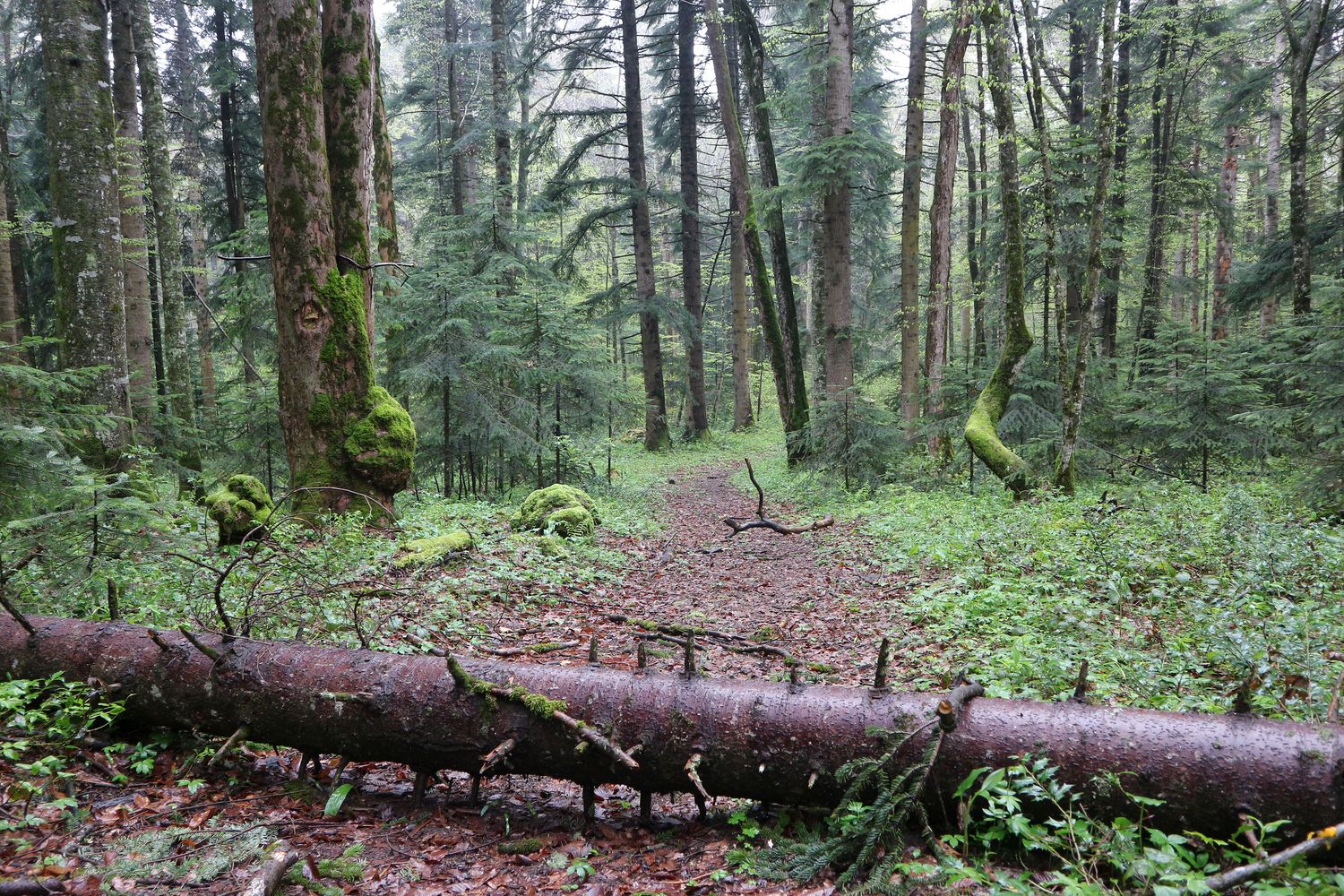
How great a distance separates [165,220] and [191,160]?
4.95 m

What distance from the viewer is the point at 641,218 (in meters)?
19.4

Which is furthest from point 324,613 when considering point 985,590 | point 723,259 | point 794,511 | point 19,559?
point 723,259

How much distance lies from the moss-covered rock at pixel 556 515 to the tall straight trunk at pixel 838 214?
19.3 ft

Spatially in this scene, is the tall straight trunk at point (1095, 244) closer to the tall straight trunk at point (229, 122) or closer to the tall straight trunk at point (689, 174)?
the tall straight trunk at point (689, 174)

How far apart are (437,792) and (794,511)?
8.82 meters

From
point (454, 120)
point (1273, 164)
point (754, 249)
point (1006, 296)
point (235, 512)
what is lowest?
point (235, 512)

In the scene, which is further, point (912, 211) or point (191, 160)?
point (191, 160)

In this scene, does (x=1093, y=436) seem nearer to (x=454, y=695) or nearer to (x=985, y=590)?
(x=985, y=590)

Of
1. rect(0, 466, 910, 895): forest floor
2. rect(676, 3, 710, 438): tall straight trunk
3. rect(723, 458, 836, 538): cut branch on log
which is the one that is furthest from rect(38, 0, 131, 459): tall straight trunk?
rect(676, 3, 710, 438): tall straight trunk

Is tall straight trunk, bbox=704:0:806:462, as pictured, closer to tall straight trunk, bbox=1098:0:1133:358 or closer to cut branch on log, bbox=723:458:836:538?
cut branch on log, bbox=723:458:836:538

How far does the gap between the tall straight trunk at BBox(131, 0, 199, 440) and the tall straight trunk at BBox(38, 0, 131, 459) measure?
6250 mm

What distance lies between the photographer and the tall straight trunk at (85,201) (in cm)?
653

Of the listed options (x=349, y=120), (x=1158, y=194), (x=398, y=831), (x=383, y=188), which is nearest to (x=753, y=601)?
(x=398, y=831)

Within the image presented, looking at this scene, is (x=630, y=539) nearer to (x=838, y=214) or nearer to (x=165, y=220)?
(x=838, y=214)
